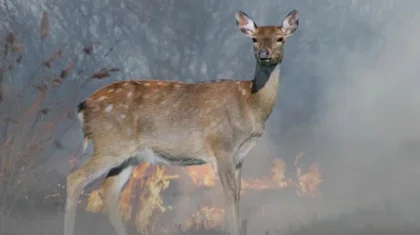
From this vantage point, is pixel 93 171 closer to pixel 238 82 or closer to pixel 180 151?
pixel 180 151

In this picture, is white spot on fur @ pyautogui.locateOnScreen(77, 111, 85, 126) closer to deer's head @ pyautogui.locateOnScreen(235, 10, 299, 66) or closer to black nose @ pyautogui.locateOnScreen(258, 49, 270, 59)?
deer's head @ pyautogui.locateOnScreen(235, 10, 299, 66)

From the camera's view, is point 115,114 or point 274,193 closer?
point 115,114

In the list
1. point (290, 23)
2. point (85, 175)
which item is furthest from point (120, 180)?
point (290, 23)

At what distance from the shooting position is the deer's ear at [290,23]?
10.4m

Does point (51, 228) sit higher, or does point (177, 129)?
point (177, 129)

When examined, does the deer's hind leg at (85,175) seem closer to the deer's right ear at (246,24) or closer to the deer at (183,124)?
the deer at (183,124)

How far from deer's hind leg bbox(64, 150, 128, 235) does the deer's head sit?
88.0 inches

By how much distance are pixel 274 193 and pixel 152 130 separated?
22.7 m

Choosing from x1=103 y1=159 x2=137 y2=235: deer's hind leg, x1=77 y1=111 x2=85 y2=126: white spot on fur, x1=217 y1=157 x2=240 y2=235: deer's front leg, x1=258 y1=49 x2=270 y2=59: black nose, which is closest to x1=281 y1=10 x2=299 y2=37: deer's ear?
x1=258 y1=49 x2=270 y2=59: black nose

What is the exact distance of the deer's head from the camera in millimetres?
9906

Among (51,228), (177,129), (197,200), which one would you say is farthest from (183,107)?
(197,200)

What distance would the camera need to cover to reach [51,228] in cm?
1352

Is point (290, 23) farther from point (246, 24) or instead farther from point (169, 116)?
point (169, 116)

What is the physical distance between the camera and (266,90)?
10.4 metres
